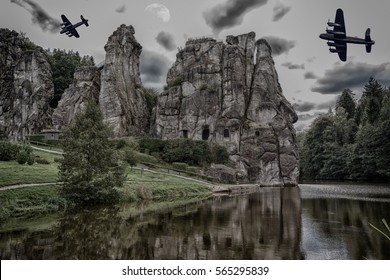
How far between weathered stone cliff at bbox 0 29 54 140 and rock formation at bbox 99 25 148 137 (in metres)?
11.0

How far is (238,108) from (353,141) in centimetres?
3274

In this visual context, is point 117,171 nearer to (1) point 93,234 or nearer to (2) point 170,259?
(1) point 93,234

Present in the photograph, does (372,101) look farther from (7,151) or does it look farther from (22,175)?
(22,175)

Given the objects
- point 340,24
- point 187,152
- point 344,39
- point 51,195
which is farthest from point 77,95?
point 340,24

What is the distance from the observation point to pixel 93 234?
12.9 metres

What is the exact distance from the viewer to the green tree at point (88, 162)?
20.2 meters

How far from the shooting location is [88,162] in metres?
20.8

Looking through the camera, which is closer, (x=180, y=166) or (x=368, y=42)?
(x=368, y=42)

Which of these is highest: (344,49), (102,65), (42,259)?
(102,65)

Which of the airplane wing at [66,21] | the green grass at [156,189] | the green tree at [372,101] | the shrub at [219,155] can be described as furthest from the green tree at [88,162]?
the green tree at [372,101]

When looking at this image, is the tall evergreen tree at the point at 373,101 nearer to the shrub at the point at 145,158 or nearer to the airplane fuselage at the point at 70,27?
the shrub at the point at 145,158

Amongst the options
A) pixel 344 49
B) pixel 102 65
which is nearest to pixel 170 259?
pixel 344 49
